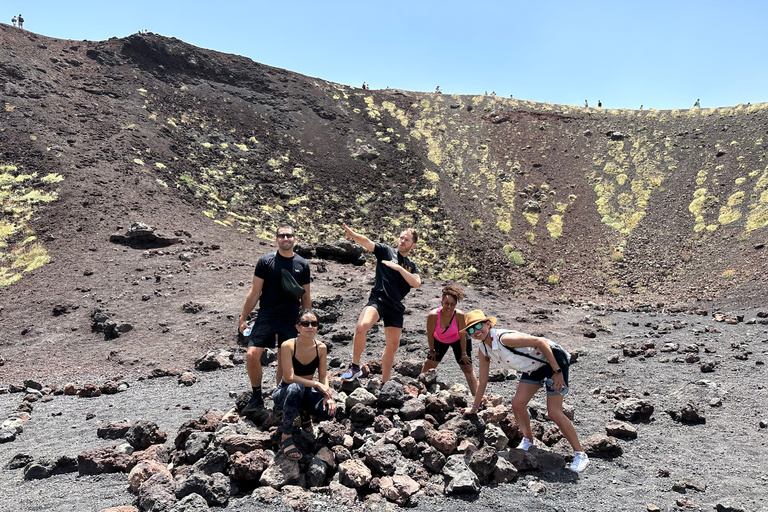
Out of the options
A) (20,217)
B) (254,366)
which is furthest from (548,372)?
(20,217)

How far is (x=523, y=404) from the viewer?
16.8ft

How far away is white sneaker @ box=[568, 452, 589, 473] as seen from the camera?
4984 mm

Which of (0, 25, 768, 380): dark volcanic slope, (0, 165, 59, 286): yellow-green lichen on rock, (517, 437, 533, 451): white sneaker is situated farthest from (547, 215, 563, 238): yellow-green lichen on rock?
(0, 165, 59, 286): yellow-green lichen on rock

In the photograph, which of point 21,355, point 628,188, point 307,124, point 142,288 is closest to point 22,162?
point 142,288

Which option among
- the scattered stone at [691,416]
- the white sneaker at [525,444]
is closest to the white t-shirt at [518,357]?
the white sneaker at [525,444]

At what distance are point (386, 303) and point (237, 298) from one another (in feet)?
28.9

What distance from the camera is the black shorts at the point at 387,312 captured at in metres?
6.28

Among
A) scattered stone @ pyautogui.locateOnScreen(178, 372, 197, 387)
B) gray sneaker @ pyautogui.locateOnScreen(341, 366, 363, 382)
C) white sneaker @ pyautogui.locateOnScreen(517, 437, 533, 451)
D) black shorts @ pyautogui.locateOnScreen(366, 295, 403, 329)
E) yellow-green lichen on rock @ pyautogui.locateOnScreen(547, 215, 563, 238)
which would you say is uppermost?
yellow-green lichen on rock @ pyautogui.locateOnScreen(547, 215, 563, 238)

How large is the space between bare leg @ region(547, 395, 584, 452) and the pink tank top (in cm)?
161

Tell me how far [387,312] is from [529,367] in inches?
78.8

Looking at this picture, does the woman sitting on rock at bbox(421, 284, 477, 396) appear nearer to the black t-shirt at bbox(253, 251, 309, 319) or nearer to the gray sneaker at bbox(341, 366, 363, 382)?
the gray sneaker at bbox(341, 366, 363, 382)

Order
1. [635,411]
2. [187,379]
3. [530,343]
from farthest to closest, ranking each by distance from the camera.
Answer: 1. [187,379]
2. [635,411]
3. [530,343]

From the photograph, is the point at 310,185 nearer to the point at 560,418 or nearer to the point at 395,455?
the point at 395,455

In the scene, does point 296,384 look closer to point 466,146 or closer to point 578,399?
point 578,399
